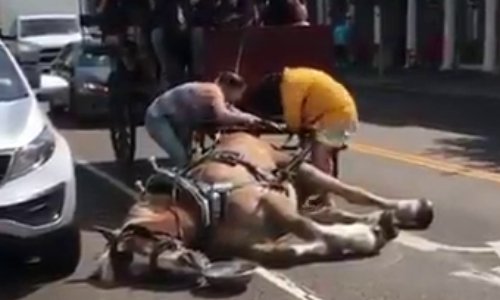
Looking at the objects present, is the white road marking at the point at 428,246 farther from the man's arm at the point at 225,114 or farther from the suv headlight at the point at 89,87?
the suv headlight at the point at 89,87

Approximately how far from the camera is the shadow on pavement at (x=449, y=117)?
59.7 feet

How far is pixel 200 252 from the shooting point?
9.68m

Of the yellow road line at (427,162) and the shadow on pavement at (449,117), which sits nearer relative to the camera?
the yellow road line at (427,162)

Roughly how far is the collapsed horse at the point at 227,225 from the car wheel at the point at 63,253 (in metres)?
0.21

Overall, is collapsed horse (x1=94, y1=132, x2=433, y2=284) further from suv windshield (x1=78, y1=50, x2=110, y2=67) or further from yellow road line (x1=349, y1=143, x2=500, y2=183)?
suv windshield (x1=78, y1=50, x2=110, y2=67)

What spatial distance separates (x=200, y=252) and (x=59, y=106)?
1724 centimetres

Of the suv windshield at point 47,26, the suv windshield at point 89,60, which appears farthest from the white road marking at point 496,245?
the suv windshield at point 47,26

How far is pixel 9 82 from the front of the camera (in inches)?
405

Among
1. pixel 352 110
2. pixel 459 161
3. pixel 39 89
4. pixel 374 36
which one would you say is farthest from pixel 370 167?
pixel 374 36

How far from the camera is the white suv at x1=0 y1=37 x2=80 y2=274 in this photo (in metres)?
8.95

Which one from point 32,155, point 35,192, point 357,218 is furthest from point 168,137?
point 35,192

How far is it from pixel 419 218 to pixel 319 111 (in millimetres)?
1342

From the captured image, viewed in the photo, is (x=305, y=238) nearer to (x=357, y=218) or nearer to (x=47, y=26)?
(x=357, y=218)

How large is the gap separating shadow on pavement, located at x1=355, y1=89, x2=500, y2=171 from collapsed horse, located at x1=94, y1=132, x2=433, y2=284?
5.99 m
